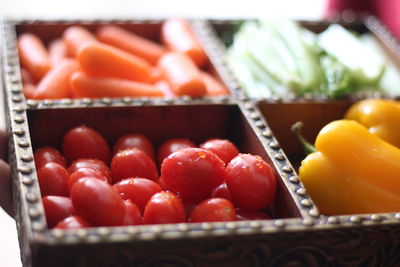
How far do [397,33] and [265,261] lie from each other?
5.62 feet

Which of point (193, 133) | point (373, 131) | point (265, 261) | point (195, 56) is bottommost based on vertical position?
point (265, 261)

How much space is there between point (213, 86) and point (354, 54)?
1.76 feet

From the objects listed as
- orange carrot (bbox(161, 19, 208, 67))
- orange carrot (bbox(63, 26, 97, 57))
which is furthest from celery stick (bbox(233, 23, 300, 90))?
orange carrot (bbox(63, 26, 97, 57))

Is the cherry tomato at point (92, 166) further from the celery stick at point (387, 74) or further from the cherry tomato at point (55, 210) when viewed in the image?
the celery stick at point (387, 74)

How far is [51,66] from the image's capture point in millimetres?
1893

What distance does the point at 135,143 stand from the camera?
151 centimetres

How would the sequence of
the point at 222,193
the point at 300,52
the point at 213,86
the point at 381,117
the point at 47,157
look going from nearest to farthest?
the point at 222,193, the point at 47,157, the point at 381,117, the point at 213,86, the point at 300,52

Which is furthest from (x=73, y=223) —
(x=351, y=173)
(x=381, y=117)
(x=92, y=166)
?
(x=381, y=117)

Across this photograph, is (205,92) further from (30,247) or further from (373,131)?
(30,247)

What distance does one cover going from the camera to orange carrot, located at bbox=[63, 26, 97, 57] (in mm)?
1907

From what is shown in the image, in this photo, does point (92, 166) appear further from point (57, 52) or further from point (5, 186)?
point (57, 52)

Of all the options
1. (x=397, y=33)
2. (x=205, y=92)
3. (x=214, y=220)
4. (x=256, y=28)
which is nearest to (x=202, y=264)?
(x=214, y=220)

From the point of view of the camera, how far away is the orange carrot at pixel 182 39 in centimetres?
198

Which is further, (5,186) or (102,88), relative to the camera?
(102,88)
